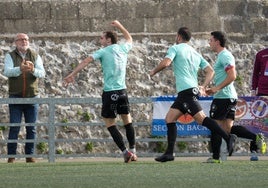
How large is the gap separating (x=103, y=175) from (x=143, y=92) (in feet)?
26.5

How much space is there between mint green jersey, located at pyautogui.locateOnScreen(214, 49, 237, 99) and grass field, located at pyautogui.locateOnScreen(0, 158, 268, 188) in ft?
2.97

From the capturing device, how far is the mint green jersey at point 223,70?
18.0 m

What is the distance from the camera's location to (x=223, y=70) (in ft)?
59.3

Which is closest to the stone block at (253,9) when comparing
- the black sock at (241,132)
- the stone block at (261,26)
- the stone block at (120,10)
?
the stone block at (261,26)

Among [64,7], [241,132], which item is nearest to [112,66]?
[241,132]

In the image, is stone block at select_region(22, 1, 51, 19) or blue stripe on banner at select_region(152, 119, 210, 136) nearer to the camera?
blue stripe on banner at select_region(152, 119, 210, 136)

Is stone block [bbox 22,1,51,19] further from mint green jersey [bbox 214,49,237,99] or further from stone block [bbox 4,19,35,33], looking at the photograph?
mint green jersey [bbox 214,49,237,99]

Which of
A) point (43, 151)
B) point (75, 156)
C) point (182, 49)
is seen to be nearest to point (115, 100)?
point (182, 49)

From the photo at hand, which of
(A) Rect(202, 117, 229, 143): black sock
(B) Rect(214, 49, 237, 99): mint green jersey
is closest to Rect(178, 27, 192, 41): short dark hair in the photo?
(B) Rect(214, 49, 237, 99): mint green jersey

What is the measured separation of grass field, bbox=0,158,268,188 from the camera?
14.0m

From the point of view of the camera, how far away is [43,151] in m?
22.2

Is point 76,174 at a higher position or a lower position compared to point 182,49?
lower

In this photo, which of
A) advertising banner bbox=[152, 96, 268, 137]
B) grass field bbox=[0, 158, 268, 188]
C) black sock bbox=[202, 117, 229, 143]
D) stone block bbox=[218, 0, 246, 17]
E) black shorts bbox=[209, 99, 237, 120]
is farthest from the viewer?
stone block bbox=[218, 0, 246, 17]

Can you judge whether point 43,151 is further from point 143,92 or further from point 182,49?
point 182,49
